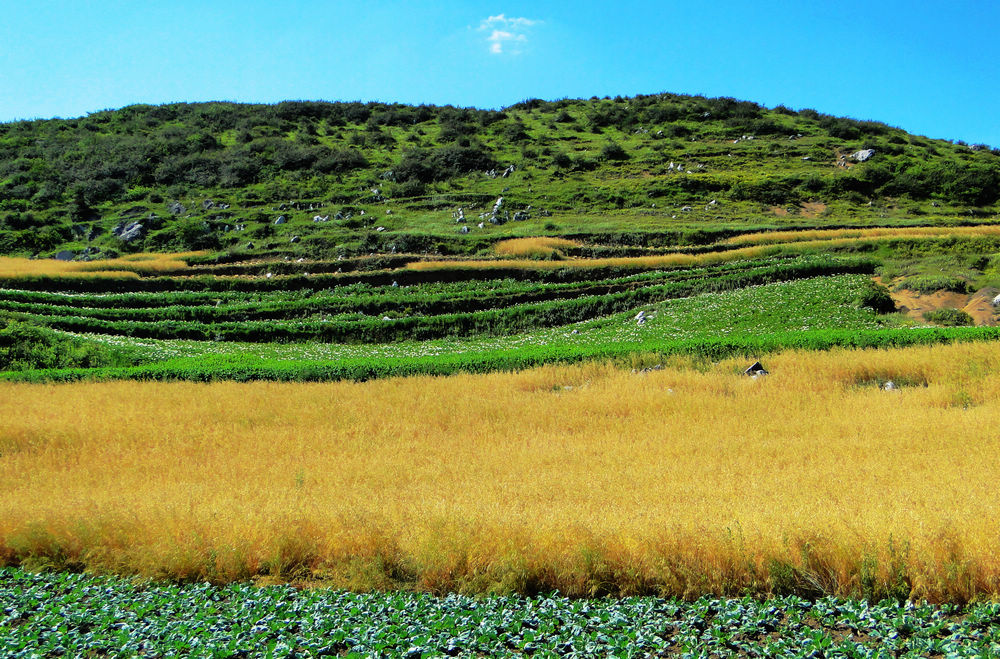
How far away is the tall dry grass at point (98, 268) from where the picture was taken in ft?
148

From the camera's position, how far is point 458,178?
7444cm

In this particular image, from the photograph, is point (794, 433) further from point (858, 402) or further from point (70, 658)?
point (70, 658)

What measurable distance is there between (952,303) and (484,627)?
28.4 m

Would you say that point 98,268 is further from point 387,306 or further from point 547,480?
point 547,480

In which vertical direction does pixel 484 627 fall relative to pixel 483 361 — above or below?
below

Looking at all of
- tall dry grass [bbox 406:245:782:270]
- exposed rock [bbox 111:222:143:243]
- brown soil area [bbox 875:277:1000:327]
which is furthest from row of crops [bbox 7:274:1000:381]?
exposed rock [bbox 111:222:143:243]

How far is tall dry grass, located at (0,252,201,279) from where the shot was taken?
148ft

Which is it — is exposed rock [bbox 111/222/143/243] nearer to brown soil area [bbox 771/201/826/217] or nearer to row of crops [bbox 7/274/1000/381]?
row of crops [bbox 7/274/1000/381]

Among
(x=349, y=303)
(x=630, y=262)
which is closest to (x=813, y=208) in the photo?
(x=630, y=262)

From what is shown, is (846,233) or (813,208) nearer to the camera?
(846,233)

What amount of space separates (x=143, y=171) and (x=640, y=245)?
62.9 metres

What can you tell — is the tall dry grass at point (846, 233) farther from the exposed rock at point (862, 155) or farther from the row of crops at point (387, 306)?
the exposed rock at point (862, 155)

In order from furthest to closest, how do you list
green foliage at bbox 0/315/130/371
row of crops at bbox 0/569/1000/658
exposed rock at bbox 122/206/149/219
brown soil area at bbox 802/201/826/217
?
exposed rock at bbox 122/206/149/219, brown soil area at bbox 802/201/826/217, green foliage at bbox 0/315/130/371, row of crops at bbox 0/569/1000/658

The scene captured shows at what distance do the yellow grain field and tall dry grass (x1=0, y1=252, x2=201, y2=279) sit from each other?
28050mm
